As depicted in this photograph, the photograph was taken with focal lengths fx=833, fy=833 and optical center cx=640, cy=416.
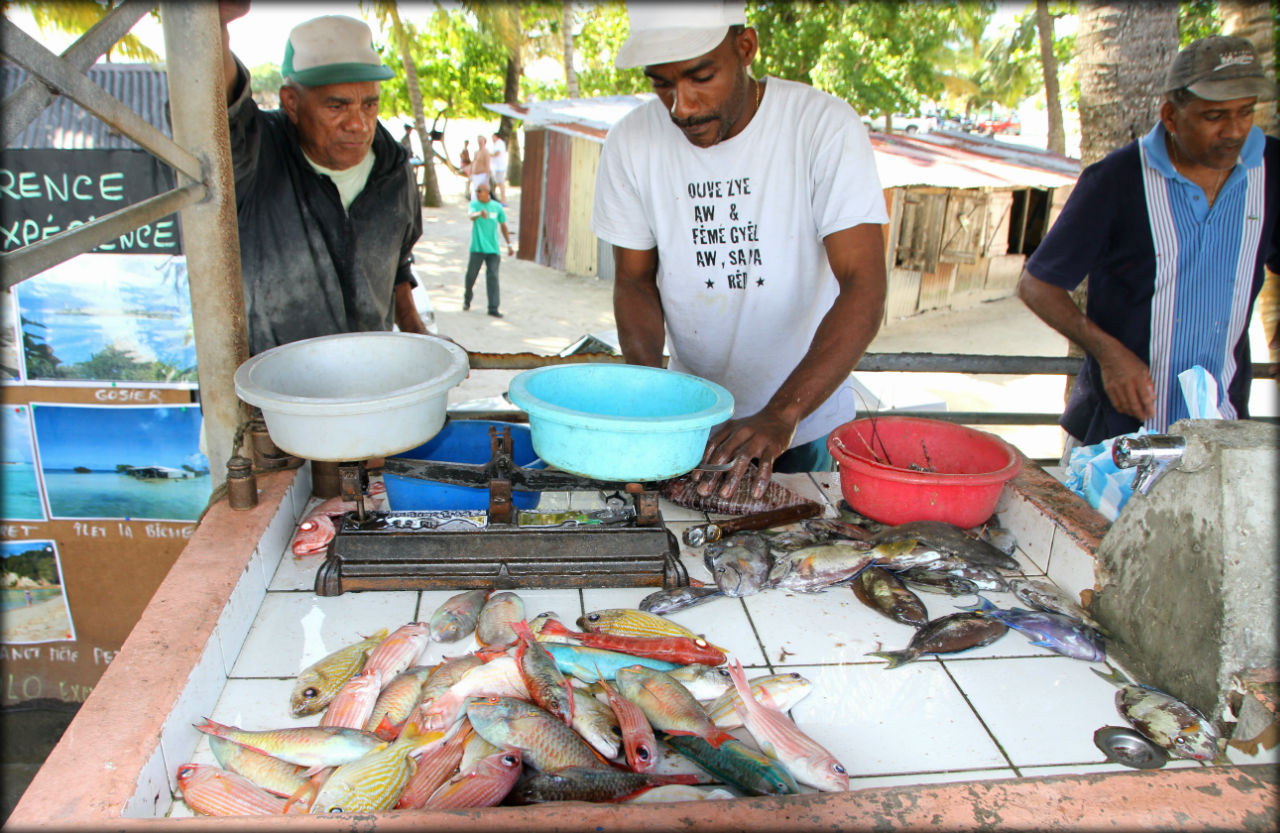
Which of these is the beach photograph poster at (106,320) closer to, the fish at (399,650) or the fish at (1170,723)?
the fish at (399,650)

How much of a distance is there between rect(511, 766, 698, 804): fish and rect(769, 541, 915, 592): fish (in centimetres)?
77

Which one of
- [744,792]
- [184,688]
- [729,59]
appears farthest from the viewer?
[729,59]

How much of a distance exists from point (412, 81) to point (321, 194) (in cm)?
1575

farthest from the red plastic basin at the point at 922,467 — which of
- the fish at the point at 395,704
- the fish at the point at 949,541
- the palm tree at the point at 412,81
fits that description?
the palm tree at the point at 412,81

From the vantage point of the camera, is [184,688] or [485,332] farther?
[485,332]

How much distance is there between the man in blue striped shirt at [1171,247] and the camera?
3.02m

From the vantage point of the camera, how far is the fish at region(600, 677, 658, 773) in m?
1.51

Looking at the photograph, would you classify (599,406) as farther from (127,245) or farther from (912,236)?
(912,236)

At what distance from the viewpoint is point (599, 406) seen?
7.51 feet

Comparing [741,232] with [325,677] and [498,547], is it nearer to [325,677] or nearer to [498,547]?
[498,547]

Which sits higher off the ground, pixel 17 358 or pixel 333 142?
pixel 333 142

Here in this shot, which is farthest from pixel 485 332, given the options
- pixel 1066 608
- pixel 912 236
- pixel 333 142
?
pixel 1066 608

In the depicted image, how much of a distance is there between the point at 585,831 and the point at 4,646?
520cm

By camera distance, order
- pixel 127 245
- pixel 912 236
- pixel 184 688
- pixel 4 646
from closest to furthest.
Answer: pixel 184 688 → pixel 127 245 → pixel 4 646 → pixel 912 236
